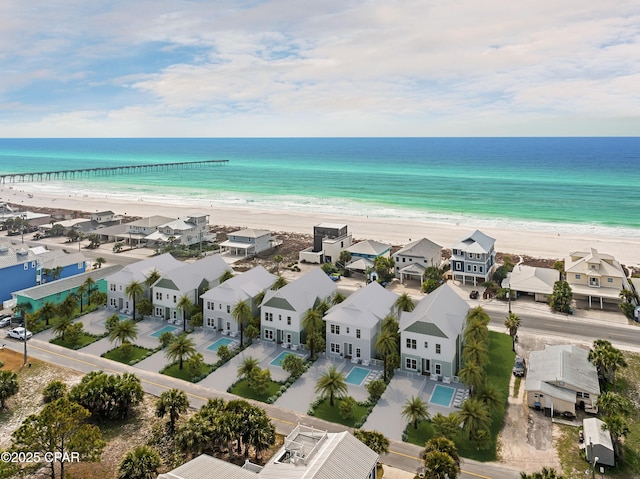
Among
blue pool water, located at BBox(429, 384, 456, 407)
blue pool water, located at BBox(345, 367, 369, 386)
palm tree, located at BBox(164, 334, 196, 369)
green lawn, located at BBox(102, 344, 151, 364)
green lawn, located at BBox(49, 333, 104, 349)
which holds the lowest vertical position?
blue pool water, located at BBox(429, 384, 456, 407)

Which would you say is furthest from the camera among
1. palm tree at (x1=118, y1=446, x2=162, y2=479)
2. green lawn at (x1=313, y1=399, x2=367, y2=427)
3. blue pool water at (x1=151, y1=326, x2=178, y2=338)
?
blue pool water at (x1=151, y1=326, x2=178, y2=338)

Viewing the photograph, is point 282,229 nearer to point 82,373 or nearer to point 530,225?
point 530,225

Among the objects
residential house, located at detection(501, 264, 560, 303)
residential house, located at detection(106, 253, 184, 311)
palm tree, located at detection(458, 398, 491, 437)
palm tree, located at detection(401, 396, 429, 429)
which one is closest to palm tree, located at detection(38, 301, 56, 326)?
residential house, located at detection(106, 253, 184, 311)

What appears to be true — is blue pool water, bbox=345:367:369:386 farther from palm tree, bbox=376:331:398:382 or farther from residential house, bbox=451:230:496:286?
residential house, bbox=451:230:496:286

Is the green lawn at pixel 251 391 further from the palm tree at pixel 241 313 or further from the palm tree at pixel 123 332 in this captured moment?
the palm tree at pixel 123 332

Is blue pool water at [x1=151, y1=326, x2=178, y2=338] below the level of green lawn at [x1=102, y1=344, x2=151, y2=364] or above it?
above

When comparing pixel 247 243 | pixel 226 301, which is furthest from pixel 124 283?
pixel 247 243

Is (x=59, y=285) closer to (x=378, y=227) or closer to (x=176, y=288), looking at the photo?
(x=176, y=288)

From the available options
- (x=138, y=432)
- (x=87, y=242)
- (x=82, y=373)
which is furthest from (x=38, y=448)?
(x=87, y=242)
